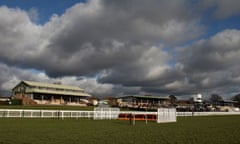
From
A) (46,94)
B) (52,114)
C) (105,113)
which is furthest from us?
(46,94)

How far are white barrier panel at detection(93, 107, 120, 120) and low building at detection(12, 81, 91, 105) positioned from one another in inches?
1577

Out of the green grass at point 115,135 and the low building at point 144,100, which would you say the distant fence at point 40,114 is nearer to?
the green grass at point 115,135

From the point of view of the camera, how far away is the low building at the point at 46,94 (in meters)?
76.6

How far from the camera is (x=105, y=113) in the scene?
119ft

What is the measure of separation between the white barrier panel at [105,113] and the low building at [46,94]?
40.1 m

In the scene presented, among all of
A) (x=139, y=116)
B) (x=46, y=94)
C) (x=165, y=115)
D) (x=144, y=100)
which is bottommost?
(x=139, y=116)

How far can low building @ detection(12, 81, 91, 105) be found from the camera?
76625 millimetres

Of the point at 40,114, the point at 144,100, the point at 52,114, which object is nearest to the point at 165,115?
the point at 52,114

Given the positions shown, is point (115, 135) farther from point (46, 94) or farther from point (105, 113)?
point (46, 94)

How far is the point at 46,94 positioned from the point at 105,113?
1867 inches

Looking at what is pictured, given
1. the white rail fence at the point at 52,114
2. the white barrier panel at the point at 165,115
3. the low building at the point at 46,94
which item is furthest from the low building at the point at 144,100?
the white barrier panel at the point at 165,115

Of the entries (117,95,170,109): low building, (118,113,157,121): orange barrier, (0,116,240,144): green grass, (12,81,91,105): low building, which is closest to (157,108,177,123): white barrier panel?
(118,113,157,121): orange barrier

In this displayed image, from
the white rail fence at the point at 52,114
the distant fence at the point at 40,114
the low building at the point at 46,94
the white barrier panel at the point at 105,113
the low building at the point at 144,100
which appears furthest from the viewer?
the low building at the point at 144,100

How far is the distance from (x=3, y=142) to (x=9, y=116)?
22.3 meters
